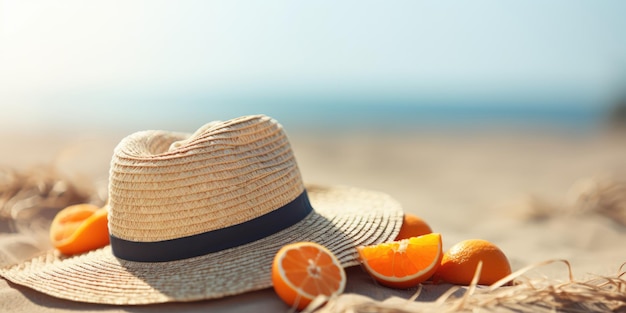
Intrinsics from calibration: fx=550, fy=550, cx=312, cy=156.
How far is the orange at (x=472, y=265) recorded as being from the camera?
299 centimetres

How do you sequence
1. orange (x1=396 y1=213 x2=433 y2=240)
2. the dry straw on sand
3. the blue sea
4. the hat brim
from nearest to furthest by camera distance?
the dry straw on sand < the hat brim < orange (x1=396 y1=213 x2=433 y2=240) < the blue sea

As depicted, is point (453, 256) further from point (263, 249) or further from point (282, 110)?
point (282, 110)

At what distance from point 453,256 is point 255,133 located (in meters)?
1.36

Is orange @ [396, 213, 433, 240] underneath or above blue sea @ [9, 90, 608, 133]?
above

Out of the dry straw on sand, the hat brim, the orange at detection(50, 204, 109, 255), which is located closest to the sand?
the hat brim

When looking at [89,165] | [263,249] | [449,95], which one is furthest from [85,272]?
[449,95]

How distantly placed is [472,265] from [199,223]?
1522 millimetres

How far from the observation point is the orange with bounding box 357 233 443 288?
2848 millimetres

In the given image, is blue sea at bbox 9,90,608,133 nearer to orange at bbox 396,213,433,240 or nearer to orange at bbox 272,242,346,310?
orange at bbox 396,213,433,240

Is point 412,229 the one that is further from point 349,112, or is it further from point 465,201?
point 349,112

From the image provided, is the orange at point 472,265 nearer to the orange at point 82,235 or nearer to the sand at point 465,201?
the sand at point 465,201

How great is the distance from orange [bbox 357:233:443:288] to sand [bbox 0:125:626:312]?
2.9 inches

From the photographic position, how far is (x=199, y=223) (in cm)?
308

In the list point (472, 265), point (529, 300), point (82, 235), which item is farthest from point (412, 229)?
point (82, 235)
